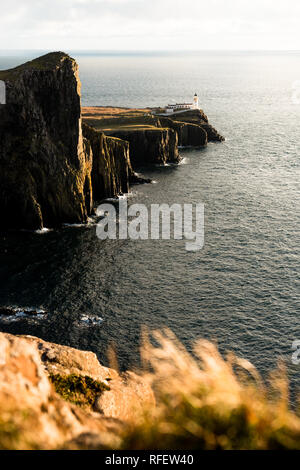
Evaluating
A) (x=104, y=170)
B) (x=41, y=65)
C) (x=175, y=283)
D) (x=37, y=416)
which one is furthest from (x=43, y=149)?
(x=37, y=416)

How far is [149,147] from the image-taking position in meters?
133

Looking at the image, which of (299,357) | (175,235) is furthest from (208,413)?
(175,235)

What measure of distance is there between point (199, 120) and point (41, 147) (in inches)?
3888

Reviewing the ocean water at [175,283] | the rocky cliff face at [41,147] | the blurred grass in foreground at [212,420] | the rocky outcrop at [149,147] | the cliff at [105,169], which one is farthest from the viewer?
the rocky outcrop at [149,147]

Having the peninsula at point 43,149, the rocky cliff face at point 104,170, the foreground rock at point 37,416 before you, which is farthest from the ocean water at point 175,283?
the foreground rock at point 37,416

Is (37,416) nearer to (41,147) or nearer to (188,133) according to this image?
(41,147)

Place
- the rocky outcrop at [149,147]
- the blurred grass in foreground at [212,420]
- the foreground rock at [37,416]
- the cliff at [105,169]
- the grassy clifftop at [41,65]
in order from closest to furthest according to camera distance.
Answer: the foreground rock at [37,416] < the blurred grass in foreground at [212,420] < the grassy clifftop at [41,65] < the cliff at [105,169] < the rocky outcrop at [149,147]

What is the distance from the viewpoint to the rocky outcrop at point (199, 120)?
524 feet

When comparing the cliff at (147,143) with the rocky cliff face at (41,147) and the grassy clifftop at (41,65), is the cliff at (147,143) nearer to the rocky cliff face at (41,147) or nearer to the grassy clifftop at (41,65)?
the grassy clifftop at (41,65)

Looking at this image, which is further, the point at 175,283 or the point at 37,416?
the point at 175,283

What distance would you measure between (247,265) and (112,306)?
23.0 metres

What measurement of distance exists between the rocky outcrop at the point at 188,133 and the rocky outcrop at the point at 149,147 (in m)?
22.1

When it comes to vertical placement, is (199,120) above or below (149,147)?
above
